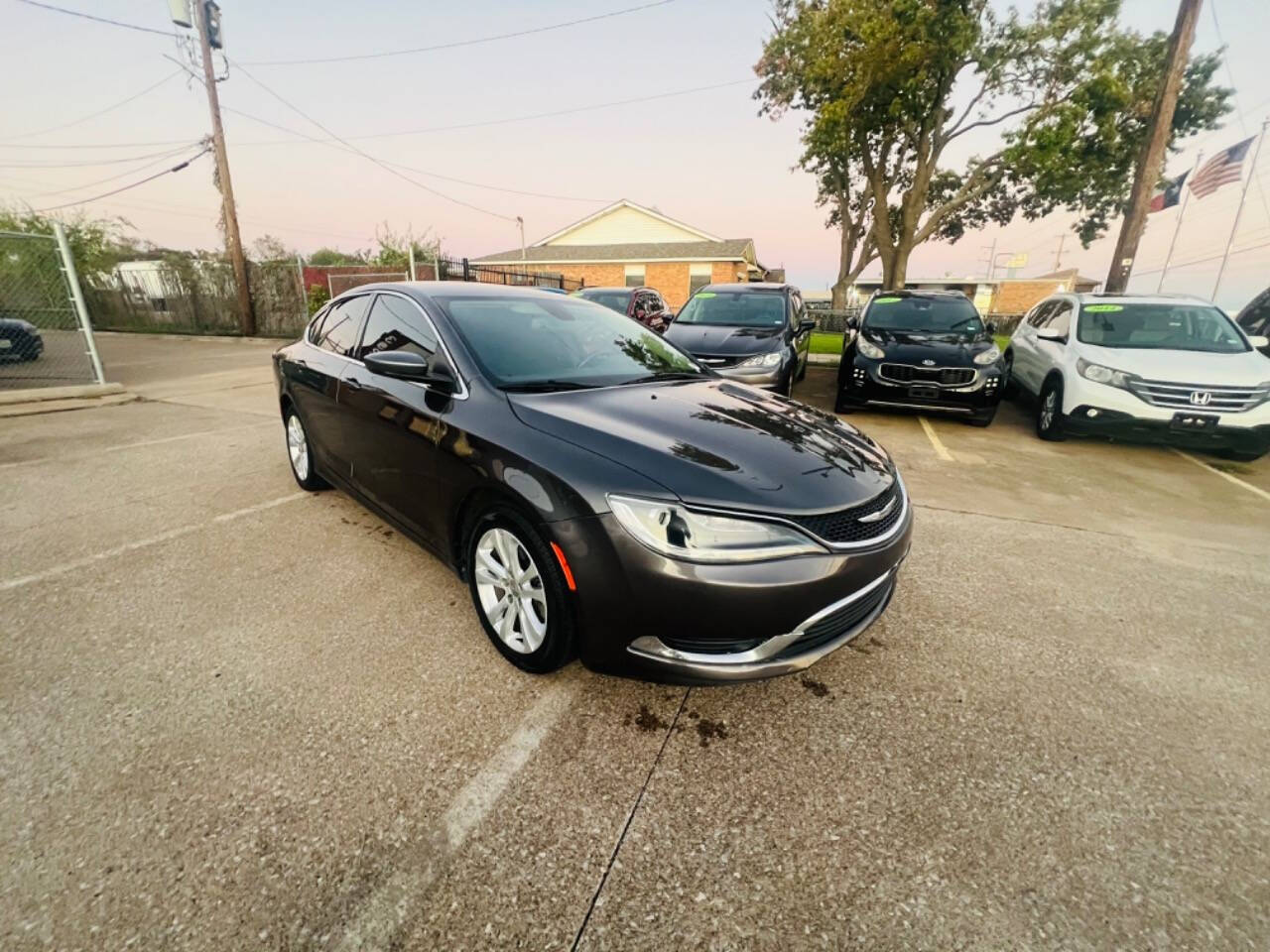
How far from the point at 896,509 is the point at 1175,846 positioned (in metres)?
1.22

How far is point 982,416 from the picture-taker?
6.36m

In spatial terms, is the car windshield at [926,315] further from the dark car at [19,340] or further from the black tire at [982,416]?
the dark car at [19,340]

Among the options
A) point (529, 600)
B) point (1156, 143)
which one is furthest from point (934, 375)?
point (1156, 143)

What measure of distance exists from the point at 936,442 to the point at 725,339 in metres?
2.66

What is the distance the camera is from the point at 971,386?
6.15 m

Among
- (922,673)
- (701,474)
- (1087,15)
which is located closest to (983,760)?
(922,673)

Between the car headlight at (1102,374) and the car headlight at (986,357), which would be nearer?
the car headlight at (1102,374)

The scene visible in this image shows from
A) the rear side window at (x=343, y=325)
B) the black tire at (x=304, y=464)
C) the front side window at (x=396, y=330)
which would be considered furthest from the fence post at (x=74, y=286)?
the front side window at (x=396, y=330)

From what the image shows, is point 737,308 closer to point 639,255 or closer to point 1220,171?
point 1220,171

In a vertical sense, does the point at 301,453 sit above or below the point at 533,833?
above

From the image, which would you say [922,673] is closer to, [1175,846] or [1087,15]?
[1175,846]

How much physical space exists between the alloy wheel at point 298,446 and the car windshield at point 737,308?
516cm

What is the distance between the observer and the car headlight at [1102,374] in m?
5.34

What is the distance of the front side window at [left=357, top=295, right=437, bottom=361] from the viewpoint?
2.71m
